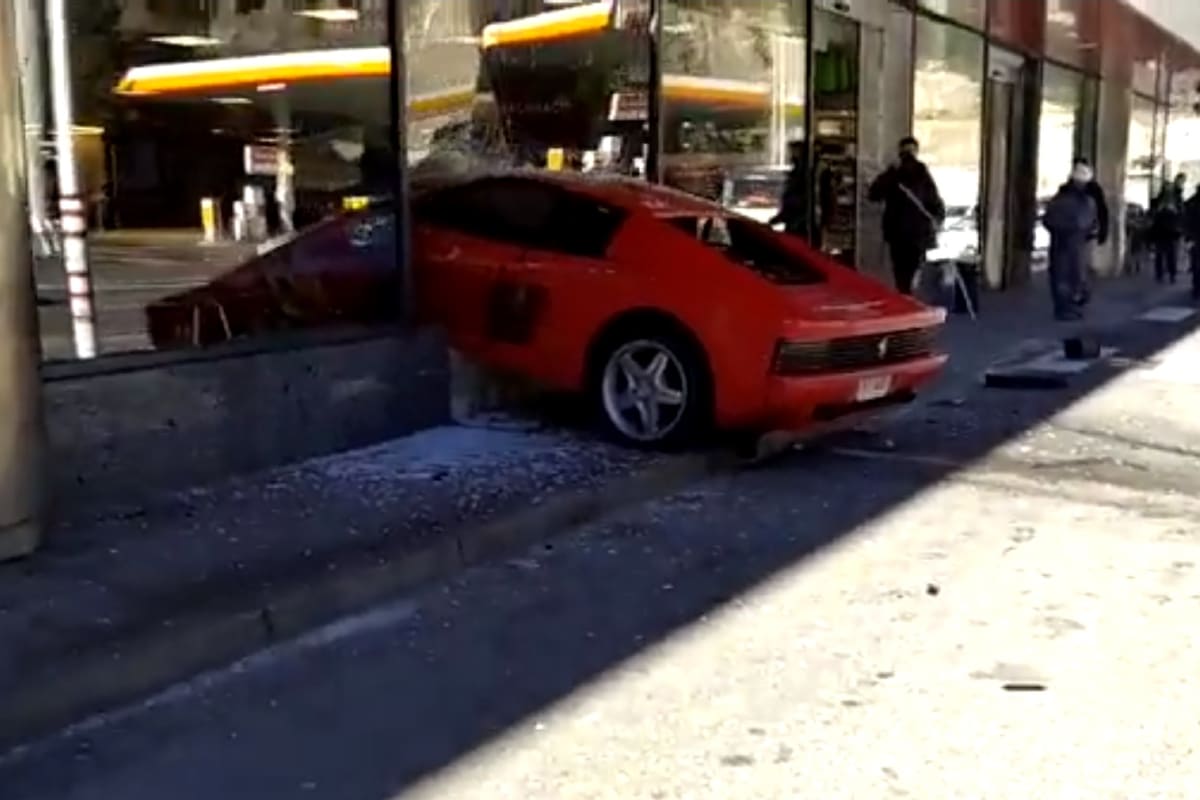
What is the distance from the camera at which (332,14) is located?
32.4 ft

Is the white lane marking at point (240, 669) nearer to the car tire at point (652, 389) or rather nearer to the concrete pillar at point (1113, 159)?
the car tire at point (652, 389)

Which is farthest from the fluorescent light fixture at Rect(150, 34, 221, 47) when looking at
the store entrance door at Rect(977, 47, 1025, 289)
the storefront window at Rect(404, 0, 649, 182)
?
the store entrance door at Rect(977, 47, 1025, 289)

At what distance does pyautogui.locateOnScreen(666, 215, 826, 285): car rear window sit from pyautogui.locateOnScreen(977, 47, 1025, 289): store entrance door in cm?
1451

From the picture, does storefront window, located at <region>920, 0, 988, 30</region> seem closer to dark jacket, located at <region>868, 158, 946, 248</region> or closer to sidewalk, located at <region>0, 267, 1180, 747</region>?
dark jacket, located at <region>868, 158, 946, 248</region>

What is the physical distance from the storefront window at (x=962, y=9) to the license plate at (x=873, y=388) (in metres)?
11.4

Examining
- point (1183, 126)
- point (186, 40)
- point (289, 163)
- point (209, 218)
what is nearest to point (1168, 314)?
point (289, 163)

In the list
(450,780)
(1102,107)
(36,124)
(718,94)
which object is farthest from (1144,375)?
(1102,107)

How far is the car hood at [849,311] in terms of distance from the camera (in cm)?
900

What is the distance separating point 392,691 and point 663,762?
1.10 metres

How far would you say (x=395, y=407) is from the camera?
Result: 31.0 feet

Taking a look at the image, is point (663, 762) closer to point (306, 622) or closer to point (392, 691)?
point (392, 691)

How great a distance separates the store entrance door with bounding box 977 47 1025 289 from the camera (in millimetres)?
24281

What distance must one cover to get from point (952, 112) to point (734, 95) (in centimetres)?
712

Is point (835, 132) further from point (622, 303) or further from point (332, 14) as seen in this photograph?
point (622, 303)
